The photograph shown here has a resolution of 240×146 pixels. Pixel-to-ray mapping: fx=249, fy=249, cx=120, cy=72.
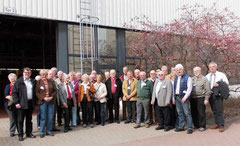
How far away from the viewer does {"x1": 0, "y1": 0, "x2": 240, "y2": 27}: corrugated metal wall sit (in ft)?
30.7

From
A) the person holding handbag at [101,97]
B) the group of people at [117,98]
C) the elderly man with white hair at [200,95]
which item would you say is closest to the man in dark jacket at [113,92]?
the group of people at [117,98]

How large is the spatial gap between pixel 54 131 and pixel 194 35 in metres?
6.26

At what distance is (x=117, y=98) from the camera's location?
8.49 meters

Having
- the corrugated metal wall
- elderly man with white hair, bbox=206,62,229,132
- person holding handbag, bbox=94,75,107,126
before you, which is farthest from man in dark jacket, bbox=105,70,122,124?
the corrugated metal wall

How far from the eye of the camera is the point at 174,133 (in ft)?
22.9

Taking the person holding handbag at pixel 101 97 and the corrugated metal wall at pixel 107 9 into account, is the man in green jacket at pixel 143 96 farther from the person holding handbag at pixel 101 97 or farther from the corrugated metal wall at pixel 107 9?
the corrugated metal wall at pixel 107 9

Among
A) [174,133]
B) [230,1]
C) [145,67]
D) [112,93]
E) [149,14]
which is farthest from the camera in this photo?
[230,1]

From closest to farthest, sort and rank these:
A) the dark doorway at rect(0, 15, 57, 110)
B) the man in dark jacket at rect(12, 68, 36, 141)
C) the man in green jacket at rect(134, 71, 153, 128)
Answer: the man in dark jacket at rect(12, 68, 36, 141) < the man in green jacket at rect(134, 71, 153, 128) < the dark doorway at rect(0, 15, 57, 110)

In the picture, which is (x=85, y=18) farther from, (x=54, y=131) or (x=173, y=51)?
(x=54, y=131)

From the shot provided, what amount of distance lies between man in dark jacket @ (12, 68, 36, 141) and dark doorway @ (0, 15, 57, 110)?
36.3 feet

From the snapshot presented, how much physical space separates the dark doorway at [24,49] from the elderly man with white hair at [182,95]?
482 inches

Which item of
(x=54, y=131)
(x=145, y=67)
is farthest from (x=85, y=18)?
(x=54, y=131)

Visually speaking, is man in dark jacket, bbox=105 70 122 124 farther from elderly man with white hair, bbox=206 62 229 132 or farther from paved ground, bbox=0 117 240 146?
elderly man with white hair, bbox=206 62 229 132

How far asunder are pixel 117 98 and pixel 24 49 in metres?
18.9
